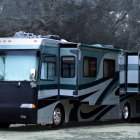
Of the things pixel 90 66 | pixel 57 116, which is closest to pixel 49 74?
pixel 57 116

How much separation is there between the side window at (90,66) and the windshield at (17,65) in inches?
98.2

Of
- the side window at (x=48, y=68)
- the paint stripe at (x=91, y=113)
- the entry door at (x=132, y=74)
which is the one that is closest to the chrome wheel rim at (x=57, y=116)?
the side window at (x=48, y=68)

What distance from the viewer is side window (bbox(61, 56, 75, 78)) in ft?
64.3

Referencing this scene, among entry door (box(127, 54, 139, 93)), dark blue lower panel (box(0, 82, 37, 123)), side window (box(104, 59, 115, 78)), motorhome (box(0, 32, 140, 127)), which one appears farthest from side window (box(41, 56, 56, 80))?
entry door (box(127, 54, 139, 93))

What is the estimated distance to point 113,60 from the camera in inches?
894

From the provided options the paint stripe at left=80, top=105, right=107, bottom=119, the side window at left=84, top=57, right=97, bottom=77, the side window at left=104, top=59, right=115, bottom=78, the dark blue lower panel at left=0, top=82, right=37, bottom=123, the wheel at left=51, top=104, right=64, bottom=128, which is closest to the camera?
the dark blue lower panel at left=0, top=82, right=37, bottom=123

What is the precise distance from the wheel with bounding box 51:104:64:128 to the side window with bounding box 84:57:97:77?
1.60 metres

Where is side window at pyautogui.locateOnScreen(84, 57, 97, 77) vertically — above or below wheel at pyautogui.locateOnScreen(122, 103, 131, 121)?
above

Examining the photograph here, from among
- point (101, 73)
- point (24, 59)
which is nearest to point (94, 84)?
point (101, 73)

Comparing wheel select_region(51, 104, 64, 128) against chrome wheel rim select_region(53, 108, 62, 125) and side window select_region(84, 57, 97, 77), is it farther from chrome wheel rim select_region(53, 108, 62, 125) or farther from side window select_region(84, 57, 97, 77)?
side window select_region(84, 57, 97, 77)

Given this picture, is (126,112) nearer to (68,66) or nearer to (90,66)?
(90,66)

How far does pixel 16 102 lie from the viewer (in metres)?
18.3

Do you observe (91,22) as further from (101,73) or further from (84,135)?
(84,135)

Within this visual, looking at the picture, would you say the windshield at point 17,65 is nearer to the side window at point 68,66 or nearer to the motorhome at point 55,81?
the motorhome at point 55,81
